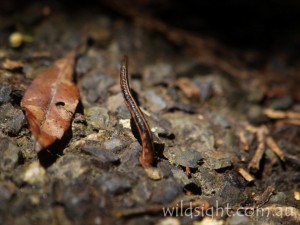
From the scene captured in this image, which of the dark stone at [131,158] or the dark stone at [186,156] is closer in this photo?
the dark stone at [131,158]

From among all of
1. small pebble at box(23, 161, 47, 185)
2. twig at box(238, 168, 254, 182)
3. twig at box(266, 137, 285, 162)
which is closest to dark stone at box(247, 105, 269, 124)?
twig at box(266, 137, 285, 162)

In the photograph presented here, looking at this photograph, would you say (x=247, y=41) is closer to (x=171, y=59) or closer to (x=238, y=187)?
(x=171, y=59)

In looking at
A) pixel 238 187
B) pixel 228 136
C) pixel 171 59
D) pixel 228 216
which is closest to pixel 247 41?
pixel 171 59

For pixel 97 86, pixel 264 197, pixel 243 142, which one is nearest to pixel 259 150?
pixel 243 142

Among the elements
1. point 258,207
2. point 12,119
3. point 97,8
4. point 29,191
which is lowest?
point 258,207

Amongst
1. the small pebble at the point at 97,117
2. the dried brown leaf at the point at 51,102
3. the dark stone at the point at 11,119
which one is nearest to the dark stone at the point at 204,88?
the small pebble at the point at 97,117

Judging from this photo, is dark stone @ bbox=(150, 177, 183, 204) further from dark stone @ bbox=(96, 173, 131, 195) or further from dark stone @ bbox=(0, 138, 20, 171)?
dark stone @ bbox=(0, 138, 20, 171)

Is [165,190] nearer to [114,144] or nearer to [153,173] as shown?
[153,173]

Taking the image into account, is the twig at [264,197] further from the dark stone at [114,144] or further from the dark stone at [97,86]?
the dark stone at [97,86]
